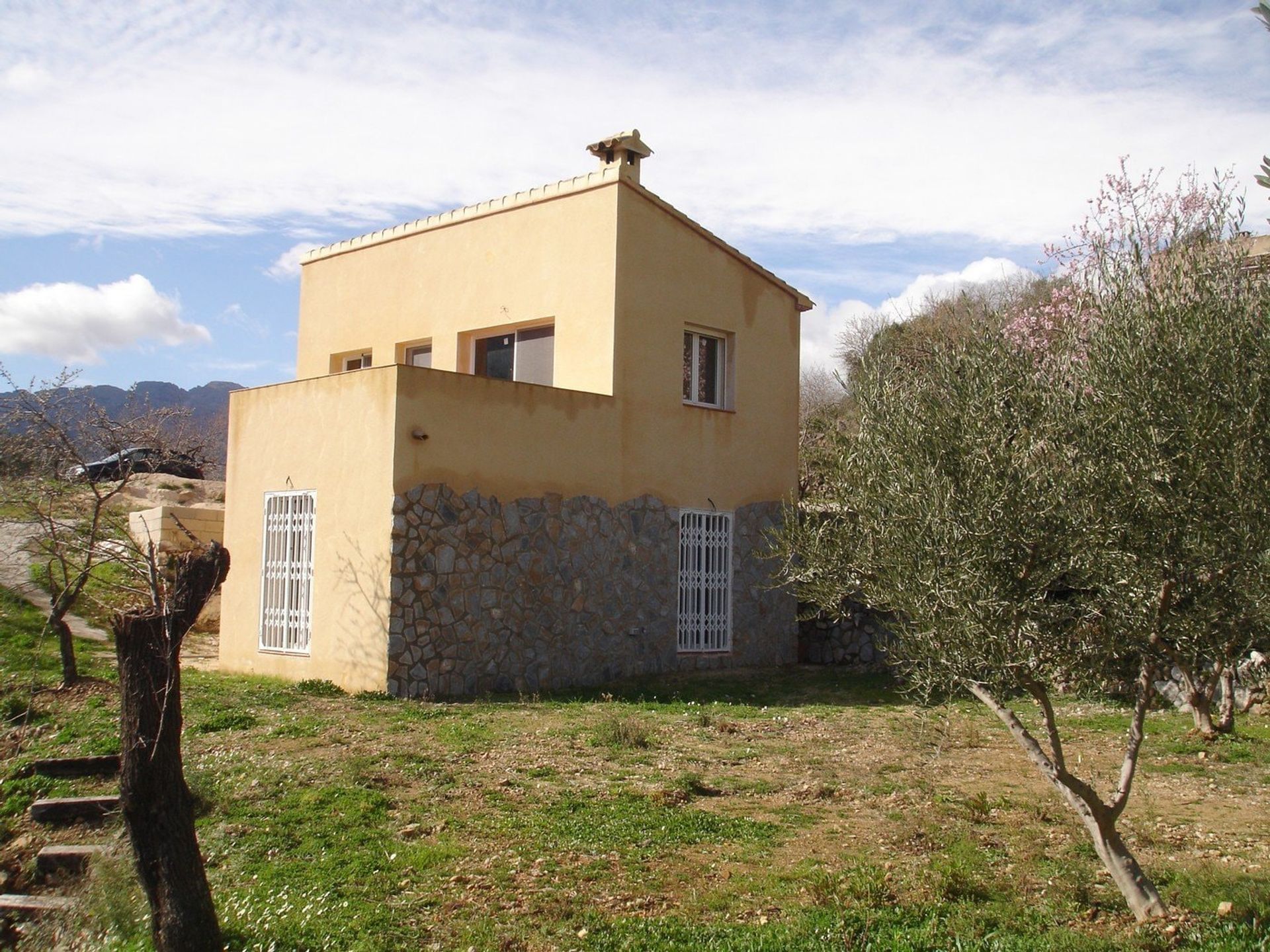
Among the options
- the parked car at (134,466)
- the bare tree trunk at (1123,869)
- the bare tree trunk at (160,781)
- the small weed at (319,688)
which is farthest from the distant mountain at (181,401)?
the bare tree trunk at (1123,869)

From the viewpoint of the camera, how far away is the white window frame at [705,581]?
16.4 metres

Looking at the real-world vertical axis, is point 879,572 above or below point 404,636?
above

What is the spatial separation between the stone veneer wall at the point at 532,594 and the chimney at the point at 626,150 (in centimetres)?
472

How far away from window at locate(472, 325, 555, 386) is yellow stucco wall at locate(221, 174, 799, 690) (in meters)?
0.38

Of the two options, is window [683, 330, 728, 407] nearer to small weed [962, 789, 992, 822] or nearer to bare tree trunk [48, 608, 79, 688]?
A: bare tree trunk [48, 608, 79, 688]

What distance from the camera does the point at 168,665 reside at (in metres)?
6.25

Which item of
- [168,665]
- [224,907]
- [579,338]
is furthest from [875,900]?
[579,338]

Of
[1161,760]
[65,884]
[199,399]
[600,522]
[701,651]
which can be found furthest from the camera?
[199,399]

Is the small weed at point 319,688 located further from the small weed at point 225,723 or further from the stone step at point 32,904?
the stone step at point 32,904

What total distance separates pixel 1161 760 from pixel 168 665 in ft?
29.0

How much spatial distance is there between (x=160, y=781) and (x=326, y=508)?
7.96 m

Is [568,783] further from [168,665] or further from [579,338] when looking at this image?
[579,338]

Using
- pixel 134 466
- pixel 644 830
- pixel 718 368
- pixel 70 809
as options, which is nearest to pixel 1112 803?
pixel 644 830

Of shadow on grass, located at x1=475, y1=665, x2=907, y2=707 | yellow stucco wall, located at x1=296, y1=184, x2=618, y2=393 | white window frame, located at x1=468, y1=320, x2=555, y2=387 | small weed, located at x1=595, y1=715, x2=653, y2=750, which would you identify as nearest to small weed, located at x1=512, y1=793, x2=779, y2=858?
small weed, located at x1=595, y1=715, x2=653, y2=750
